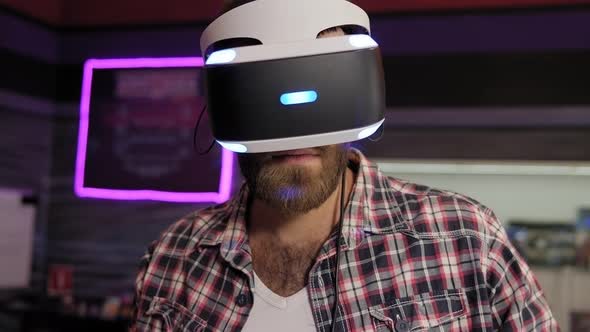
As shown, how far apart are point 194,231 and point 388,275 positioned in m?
0.42

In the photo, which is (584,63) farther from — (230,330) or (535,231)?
(230,330)

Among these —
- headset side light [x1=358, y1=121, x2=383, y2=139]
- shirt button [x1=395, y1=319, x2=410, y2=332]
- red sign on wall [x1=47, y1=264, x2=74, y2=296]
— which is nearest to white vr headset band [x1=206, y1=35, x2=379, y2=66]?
headset side light [x1=358, y1=121, x2=383, y2=139]

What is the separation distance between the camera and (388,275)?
1.20 meters

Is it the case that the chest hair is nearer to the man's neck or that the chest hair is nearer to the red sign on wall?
the man's neck

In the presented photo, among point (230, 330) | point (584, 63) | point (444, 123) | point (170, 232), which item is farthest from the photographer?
point (444, 123)

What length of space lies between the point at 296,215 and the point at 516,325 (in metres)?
0.43

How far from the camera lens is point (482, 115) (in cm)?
274

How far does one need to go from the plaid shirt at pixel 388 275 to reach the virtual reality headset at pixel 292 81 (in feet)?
0.99

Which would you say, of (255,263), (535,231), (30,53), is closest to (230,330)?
(255,263)

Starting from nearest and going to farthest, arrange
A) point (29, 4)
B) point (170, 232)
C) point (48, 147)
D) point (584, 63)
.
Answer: point (170, 232) < point (584, 63) < point (29, 4) < point (48, 147)

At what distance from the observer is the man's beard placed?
111cm

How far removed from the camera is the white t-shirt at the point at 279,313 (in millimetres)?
1165

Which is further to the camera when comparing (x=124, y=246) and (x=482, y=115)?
(x=124, y=246)

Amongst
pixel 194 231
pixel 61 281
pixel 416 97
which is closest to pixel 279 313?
pixel 194 231
